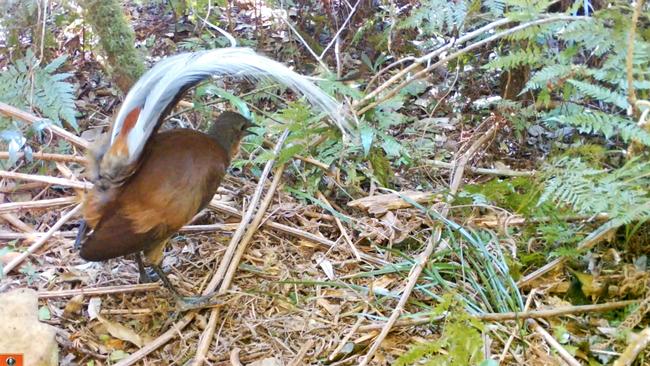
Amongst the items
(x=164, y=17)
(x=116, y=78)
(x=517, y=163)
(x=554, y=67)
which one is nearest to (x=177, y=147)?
(x=116, y=78)

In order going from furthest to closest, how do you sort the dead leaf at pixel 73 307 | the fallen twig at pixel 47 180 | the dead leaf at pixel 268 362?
the fallen twig at pixel 47 180
the dead leaf at pixel 73 307
the dead leaf at pixel 268 362

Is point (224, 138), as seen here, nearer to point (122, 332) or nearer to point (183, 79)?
point (183, 79)

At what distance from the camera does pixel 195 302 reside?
285 centimetres

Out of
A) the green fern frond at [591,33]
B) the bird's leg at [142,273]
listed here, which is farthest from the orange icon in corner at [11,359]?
the green fern frond at [591,33]

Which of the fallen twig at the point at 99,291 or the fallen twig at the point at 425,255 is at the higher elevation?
the fallen twig at the point at 425,255

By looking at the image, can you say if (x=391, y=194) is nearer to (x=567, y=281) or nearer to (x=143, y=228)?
(x=567, y=281)

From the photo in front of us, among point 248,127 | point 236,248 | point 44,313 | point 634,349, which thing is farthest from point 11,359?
point 634,349

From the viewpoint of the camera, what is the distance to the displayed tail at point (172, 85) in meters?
2.52

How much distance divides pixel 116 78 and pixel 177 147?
1.22m

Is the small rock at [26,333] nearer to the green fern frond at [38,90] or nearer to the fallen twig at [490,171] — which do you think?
the green fern frond at [38,90]

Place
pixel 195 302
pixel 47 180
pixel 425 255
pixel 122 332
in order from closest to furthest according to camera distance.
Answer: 1. pixel 122 332
2. pixel 195 302
3. pixel 425 255
4. pixel 47 180

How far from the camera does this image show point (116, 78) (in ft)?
12.7

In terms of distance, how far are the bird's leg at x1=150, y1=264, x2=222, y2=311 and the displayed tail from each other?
1.62 ft

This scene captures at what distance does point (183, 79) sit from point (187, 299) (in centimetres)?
87
